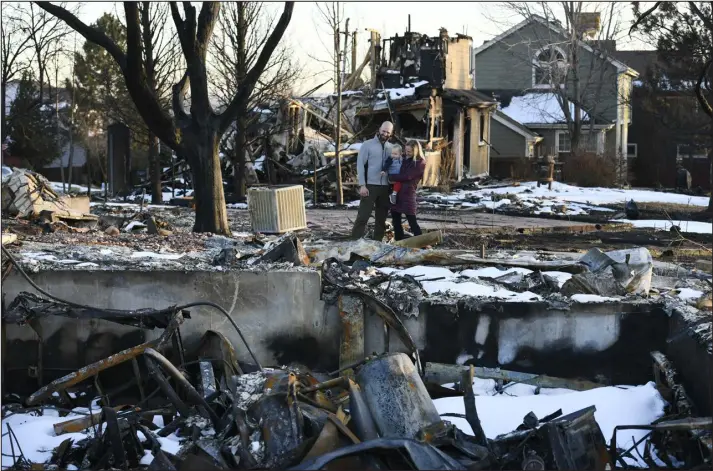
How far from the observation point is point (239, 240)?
12.6m

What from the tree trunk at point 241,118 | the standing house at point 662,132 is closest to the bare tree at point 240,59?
the tree trunk at point 241,118

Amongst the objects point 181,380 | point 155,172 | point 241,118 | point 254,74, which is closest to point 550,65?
point 241,118

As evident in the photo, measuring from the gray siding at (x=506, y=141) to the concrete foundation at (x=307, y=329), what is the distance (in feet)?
118

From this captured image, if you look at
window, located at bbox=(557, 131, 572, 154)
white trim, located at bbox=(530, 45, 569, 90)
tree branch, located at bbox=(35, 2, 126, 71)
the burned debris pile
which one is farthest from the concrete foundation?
window, located at bbox=(557, 131, 572, 154)

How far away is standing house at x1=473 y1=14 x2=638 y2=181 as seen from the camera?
136ft

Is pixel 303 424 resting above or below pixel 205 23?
below

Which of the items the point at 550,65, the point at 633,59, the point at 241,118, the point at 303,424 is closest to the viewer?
the point at 303,424

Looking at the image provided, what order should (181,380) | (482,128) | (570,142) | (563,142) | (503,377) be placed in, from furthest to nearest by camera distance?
(563,142) < (570,142) < (482,128) < (503,377) < (181,380)

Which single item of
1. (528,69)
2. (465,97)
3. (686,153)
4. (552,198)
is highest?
(528,69)

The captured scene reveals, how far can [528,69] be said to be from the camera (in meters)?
45.2

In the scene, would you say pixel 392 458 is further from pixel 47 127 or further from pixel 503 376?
pixel 47 127

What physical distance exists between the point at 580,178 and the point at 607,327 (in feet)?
84.5

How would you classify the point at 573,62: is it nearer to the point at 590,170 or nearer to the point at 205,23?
the point at 590,170

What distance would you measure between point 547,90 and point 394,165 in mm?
34350
